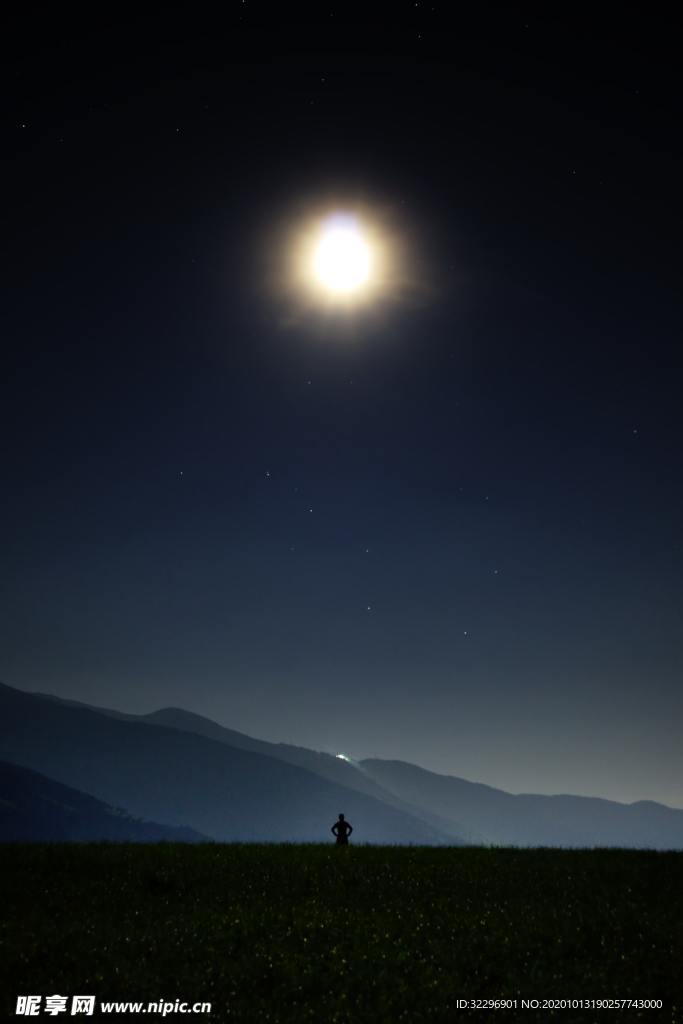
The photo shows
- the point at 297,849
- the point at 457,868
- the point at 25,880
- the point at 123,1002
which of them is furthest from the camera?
the point at 297,849

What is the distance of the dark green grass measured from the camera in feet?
40.9

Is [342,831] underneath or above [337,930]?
above

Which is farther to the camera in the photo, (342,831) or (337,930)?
(342,831)

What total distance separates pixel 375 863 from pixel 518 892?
4222 mm

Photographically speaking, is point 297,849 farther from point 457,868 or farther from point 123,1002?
point 123,1002

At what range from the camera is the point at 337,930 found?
15.0 meters

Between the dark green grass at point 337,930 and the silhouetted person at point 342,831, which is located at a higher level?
the silhouetted person at point 342,831

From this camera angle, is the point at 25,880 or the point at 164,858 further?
the point at 164,858

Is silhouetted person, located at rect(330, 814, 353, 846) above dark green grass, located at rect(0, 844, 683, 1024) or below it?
above

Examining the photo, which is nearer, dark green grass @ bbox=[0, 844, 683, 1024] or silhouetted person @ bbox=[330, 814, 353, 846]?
dark green grass @ bbox=[0, 844, 683, 1024]

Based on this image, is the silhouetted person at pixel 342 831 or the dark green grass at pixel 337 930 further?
the silhouetted person at pixel 342 831

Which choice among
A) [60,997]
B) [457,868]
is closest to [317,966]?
[60,997]

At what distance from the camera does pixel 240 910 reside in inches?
631

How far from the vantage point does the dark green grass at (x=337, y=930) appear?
12.5 m
